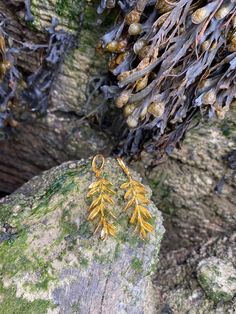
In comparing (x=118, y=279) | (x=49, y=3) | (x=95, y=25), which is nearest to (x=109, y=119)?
(x=95, y=25)

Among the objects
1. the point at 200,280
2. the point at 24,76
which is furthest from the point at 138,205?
the point at 24,76

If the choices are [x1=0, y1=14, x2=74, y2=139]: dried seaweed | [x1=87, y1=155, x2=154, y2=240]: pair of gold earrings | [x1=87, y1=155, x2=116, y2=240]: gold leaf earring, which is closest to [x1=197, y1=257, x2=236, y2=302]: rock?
[x1=87, y1=155, x2=154, y2=240]: pair of gold earrings

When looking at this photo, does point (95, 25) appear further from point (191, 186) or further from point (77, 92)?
point (191, 186)

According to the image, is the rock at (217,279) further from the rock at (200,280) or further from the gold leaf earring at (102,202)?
the gold leaf earring at (102,202)

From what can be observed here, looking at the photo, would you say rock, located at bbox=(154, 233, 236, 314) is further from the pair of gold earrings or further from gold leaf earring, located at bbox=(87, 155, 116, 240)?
gold leaf earring, located at bbox=(87, 155, 116, 240)

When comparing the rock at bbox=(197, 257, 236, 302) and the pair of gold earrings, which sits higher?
the pair of gold earrings

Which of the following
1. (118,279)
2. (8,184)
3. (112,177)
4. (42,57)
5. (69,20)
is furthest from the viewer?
(8,184)

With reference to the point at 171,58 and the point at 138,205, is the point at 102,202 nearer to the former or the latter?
the point at 138,205
